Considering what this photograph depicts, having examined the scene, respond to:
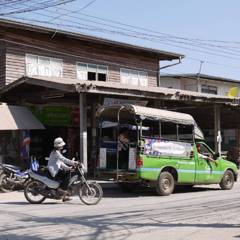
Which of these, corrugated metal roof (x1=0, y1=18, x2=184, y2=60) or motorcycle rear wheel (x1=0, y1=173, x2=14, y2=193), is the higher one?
corrugated metal roof (x1=0, y1=18, x2=184, y2=60)

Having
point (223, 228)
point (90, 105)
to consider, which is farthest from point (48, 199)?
point (90, 105)

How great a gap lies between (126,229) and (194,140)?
862 cm

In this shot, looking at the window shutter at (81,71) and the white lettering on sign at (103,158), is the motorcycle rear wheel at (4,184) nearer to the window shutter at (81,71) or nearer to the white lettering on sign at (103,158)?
the white lettering on sign at (103,158)

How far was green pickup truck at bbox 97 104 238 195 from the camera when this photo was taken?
1714 cm

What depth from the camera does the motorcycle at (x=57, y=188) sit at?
15219 millimetres

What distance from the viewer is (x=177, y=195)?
17969mm

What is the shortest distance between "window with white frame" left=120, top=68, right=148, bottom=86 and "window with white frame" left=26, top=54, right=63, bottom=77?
406 centimetres

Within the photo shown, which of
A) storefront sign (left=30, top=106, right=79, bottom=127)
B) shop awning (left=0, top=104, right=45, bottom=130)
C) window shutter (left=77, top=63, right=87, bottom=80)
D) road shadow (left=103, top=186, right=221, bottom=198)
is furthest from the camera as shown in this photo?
window shutter (left=77, top=63, right=87, bottom=80)

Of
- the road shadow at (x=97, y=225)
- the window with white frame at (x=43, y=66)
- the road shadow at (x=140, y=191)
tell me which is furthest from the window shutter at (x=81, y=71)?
the road shadow at (x=97, y=225)

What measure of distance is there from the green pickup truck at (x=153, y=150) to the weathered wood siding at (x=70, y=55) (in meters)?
7.69

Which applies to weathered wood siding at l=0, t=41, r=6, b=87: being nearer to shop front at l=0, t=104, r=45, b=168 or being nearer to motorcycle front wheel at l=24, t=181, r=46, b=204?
shop front at l=0, t=104, r=45, b=168

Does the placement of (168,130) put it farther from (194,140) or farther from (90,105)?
(90,105)

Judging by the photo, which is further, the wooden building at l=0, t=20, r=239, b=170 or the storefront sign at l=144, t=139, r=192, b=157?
the wooden building at l=0, t=20, r=239, b=170

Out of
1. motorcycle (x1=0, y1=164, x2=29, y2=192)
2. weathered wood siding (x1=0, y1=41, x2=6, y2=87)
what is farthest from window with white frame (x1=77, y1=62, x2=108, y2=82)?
motorcycle (x1=0, y1=164, x2=29, y2=192)
